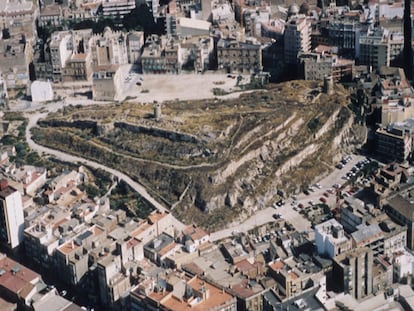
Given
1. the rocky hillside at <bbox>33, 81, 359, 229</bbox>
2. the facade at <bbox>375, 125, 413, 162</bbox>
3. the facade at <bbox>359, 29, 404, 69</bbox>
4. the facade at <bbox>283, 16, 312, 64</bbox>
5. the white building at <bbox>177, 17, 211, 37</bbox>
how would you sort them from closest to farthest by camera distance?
the rocky hillside at <bbox>33, 81, 359, 229</bbox>
the facade at <bbox>375, 125, 413, 162</bbox>
the facade at <bbox>359, 29, 404, 69</bbox>
the facade at <bbox>283, 16, 312, 64</bbox>
the white building at <bbox>177, 17, 211, 37</bbox>

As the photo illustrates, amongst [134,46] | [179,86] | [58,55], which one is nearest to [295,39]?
[179,86]

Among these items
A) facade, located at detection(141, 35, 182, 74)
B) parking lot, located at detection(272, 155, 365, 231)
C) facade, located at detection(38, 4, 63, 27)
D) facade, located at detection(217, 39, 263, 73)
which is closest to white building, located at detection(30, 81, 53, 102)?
facade, located at detection(141, 35, 182, 74)

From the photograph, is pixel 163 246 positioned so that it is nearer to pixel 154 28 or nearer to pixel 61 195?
pixel 61 195

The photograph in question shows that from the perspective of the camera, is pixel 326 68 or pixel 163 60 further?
pixel 163 60

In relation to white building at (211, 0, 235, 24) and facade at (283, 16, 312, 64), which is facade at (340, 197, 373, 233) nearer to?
facade at (283, 16, 312, 64)

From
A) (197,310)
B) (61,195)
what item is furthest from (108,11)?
(197,310)

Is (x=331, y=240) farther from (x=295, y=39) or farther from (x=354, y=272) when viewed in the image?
(x=295, y=39)

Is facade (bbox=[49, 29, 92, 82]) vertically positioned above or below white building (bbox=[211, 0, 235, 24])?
below
